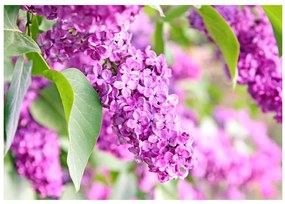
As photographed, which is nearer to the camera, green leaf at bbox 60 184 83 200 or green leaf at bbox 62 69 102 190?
green leaf at bbox 62 69 102 190

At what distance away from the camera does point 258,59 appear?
3.94ft

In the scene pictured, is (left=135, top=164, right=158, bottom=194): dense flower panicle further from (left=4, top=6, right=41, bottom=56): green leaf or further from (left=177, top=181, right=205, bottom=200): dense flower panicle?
(left=4, top=6, right=41, bottom=56): green leaf

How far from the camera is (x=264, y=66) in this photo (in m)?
1.21

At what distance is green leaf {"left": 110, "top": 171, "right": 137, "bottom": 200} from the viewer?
180cm

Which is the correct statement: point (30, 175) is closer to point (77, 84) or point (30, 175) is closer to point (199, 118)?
point (77, 84)

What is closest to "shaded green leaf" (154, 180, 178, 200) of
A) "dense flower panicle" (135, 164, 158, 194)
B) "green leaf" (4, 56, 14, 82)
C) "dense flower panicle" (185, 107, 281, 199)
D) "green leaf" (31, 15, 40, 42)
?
"dense flower panicle" (135, 164, 158, 194)

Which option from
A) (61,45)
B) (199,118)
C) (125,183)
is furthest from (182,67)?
(61,45)

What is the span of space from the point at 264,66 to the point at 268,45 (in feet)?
0.13

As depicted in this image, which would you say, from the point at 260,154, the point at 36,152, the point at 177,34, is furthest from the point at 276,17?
the point at 260,154

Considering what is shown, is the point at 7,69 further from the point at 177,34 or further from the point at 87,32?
the point at 177,34

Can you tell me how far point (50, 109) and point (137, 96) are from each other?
1.87 feet

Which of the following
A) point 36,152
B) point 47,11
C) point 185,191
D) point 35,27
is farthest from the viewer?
point 185,191

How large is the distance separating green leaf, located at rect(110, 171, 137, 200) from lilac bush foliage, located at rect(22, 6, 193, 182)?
916mm

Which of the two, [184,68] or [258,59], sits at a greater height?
[258,59]
